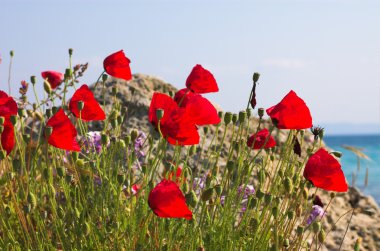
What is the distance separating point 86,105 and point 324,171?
831mm

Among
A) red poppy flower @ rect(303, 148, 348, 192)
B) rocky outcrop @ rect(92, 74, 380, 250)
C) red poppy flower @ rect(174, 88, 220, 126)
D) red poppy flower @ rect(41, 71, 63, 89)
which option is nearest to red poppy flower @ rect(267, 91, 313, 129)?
red poppy flower @ rect(303, 148, 348, 192)

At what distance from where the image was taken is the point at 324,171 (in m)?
1.86

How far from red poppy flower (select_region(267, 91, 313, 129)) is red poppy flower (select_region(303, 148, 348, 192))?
11 centimetres

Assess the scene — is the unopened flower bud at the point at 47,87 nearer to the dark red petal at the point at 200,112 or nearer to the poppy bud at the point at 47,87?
the poppy bud at the point at 47,87

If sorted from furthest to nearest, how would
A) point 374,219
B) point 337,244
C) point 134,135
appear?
1. point 374,219
2. point 337,244
3. point 134,135

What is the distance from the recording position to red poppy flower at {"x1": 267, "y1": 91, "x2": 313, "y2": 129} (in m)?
1.83

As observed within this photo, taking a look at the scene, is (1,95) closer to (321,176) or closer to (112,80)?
(321,176)

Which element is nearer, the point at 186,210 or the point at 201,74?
the point at 186,210

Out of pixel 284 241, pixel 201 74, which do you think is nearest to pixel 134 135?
pixel 201 74

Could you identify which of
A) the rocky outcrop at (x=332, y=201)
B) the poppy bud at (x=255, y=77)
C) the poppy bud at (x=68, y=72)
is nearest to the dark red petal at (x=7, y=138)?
the poppy bud at (x=68, y=72)

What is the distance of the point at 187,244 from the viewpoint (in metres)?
2.04

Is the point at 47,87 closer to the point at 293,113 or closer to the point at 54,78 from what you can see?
the point at 54,78

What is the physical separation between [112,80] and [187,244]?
2.60 meters

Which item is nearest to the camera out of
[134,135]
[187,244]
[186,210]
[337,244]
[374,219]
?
[186,210]
